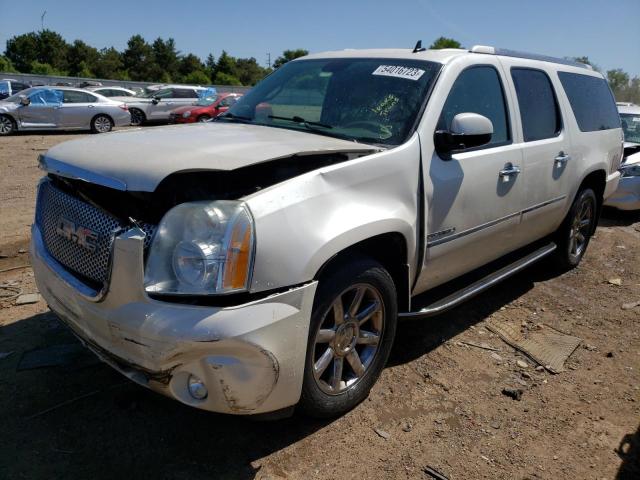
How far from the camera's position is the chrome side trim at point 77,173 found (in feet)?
7.08

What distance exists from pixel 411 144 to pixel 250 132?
3.06ft

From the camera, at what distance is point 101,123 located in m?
17.3

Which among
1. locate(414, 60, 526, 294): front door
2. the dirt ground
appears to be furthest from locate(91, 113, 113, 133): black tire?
locate(414, 60, 526, 294): front door

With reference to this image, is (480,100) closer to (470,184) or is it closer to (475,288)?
(470,184)

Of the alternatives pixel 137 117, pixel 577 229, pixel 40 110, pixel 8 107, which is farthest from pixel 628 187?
pixel 137 117

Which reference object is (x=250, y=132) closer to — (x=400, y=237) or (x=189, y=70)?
(x=400, y=237)

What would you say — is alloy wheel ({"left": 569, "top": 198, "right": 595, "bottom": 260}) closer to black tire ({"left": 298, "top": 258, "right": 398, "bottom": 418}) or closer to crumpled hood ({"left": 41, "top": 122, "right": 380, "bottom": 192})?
black tire ({"left": 298, "top": 258, "right": 398, "bottom": 418})

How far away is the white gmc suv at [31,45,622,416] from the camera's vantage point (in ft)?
6.86

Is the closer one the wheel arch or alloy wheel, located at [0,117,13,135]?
the wheel arch

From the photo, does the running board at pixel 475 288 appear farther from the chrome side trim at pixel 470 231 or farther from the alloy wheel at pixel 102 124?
the alloy wheel at pixel 102 124

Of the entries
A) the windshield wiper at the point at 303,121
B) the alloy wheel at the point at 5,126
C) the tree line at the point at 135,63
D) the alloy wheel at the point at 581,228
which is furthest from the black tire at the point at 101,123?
the tree line at the point at 135,63

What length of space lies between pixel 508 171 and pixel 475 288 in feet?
2.76

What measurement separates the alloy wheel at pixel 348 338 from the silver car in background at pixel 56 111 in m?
16.6

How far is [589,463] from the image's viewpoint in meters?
2.62
